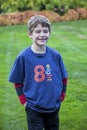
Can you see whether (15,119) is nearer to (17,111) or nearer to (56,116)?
(17,111)

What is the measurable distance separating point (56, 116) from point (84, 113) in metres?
2.77

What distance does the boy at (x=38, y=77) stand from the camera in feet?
12.6

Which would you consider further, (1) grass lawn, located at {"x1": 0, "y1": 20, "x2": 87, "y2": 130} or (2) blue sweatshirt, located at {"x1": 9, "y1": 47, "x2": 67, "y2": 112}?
(1) grass lawn, located at {"x1": 0, "y1": 20, "x2": 87, "y2": 130}

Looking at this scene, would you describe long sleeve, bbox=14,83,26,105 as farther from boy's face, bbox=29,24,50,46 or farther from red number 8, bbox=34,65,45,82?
boy's face, bbox=29,24,50,46

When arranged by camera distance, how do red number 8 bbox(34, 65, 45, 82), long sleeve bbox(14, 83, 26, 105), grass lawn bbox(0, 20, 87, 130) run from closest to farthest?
red number 8 bbox(34, 65, 45, 82)
long sleeve bbox(14, 83, 26, 105)
grass lawn bbox(0, 20, 87, 130)

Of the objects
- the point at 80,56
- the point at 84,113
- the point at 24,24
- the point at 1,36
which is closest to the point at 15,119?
the point at 84,113

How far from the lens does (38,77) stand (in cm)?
384

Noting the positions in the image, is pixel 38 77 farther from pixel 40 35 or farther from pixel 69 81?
pixel 69 81

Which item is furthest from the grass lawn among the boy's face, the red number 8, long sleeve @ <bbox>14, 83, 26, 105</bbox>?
the boy's face

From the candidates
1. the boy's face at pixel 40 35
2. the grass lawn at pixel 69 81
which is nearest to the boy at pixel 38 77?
the boy's face at pixel 40 35

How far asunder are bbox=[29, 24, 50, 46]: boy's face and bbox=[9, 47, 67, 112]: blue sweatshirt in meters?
0.11

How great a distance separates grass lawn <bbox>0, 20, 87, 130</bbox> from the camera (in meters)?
6.25

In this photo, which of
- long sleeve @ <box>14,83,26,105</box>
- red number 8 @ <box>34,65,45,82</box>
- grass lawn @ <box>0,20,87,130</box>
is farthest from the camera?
grass lawn @ <box>0,20,87,130</box>

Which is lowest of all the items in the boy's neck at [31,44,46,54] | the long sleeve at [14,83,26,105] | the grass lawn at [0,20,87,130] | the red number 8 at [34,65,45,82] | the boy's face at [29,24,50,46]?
the grass lawn at [0,20,87,130]
